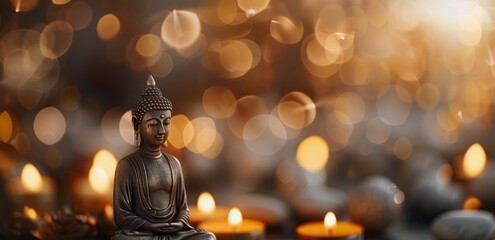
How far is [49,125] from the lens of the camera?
1.97 meters

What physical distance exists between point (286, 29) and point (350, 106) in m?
0.35

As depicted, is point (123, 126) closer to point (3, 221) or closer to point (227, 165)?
point (227, 165)

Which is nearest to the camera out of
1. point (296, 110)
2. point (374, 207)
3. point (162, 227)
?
point (162, 227)

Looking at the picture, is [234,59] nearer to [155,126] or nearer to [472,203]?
[472,203]

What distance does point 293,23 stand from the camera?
196 cm

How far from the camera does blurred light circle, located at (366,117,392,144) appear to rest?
1932mm

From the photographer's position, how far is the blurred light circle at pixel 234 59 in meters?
2.05

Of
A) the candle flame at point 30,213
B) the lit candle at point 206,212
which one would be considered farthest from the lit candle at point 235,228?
the candle flame at point 30,213

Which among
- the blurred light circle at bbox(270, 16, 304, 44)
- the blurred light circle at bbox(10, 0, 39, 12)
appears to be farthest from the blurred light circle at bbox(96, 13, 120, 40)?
the blurred light circle at bbox(270, 16, 304, 44)

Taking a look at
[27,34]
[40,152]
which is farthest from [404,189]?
[27,34]

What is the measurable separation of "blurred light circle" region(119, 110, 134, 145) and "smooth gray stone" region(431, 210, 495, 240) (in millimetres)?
862

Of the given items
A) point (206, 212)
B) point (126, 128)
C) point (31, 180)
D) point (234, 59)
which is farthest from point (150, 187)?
point (234, 59)

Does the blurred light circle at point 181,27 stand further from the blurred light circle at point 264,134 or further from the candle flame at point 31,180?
the candle flame at point 31,180

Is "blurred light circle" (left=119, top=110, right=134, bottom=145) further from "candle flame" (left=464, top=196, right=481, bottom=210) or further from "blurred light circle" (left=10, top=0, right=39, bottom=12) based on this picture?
"candle flame" (left=464, top=196, right=481, bottom=210)
